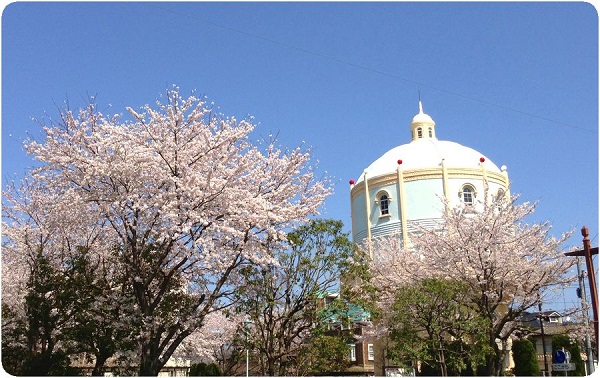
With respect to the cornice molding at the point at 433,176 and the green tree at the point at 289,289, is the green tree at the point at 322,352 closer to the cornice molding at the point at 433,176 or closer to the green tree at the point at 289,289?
the green tree at the point at 289,289

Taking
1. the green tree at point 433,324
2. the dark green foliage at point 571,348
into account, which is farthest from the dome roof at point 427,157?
the green tree at point 433,324

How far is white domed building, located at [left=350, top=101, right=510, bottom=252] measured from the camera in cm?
3831

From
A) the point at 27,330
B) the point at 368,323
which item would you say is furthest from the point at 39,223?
the point at 368,323

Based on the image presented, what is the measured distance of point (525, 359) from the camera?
2967 centimetres

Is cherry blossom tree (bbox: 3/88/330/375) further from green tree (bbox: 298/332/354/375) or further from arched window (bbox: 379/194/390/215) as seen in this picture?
arched window (bbox: 379/194/390/215)

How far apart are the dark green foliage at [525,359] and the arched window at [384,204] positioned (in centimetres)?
1230

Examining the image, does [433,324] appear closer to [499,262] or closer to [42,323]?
[499,262]

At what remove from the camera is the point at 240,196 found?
1684cm

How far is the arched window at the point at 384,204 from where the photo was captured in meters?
39.8

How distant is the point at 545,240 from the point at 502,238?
2154 millimetres

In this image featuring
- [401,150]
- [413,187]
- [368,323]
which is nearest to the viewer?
[368,323]

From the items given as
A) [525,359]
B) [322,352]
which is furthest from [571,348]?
[322,352]

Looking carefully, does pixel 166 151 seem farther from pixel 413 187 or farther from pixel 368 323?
pixel 413 187

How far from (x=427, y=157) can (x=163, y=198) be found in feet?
88.2
